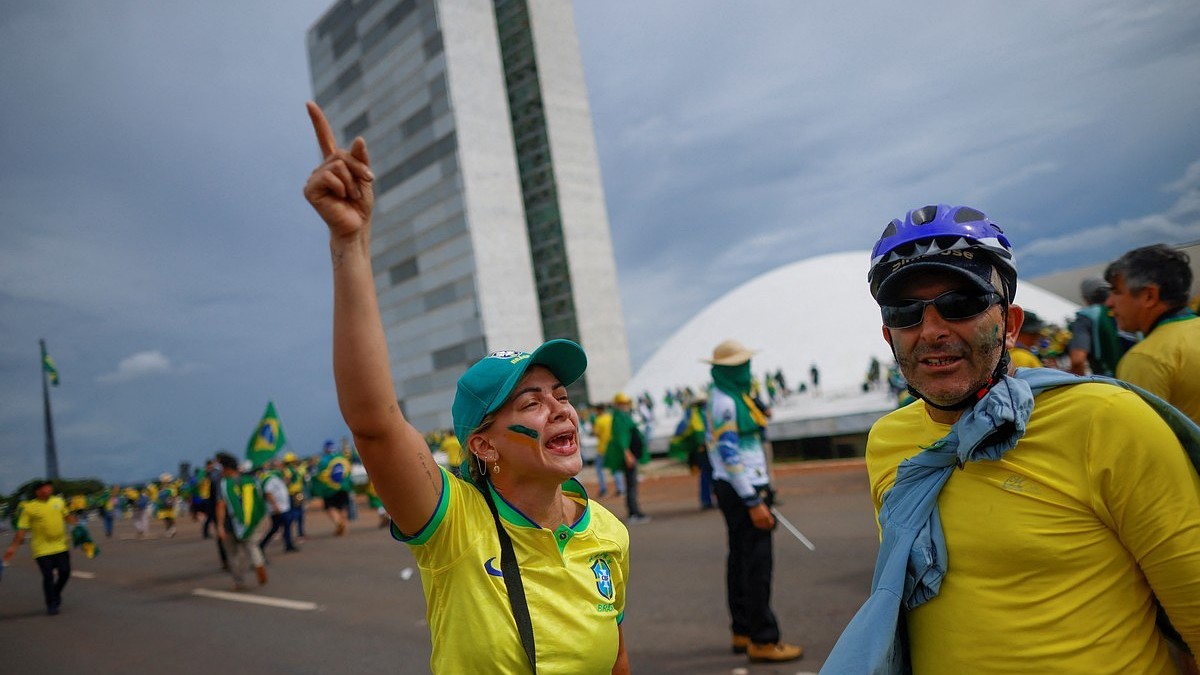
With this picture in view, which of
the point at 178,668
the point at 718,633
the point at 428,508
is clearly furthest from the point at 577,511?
the point at 178,668

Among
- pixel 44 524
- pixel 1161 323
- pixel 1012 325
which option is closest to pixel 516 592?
pixel 1012 325

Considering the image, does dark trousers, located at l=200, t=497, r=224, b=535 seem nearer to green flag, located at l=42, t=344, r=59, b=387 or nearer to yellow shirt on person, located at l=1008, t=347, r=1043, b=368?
yellow shirt on person, located at l=1008, t=347, r=1043, b=368

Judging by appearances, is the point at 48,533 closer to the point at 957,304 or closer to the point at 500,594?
the point at 500,594

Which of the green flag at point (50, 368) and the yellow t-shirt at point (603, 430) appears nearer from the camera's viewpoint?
the yellow t-shirt at point (603, 430)

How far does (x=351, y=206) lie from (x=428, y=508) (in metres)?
0.82

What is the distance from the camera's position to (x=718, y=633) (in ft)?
20.4

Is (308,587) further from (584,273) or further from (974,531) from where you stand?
(584,273)

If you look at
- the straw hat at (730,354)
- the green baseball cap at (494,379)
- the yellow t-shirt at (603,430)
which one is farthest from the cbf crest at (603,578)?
the yellow t-shirt at (603,430)

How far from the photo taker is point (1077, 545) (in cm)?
170

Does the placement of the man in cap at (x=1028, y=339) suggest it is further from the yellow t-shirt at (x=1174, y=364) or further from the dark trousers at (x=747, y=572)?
the yellow t-shirt at (x=1174, y=364)

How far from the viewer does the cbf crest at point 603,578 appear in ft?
7.73

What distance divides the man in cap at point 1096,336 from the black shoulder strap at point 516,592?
4686 mm

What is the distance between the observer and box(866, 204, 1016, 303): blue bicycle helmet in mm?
1865

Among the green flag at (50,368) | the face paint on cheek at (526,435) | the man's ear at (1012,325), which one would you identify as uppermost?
the green flag at (50,368)
